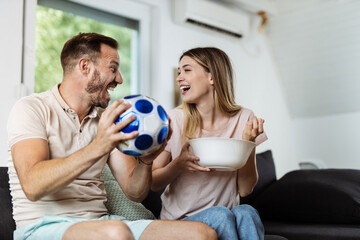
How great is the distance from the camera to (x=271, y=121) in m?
4.19

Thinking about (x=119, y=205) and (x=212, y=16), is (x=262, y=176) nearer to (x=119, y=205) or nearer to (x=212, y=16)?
(x=119, y=205)

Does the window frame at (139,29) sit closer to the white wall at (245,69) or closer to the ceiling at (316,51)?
the white wall at (245,69)

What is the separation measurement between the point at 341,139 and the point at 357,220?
206cm

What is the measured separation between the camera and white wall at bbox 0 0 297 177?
11.0 feet

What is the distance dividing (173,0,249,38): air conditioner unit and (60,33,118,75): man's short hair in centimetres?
181

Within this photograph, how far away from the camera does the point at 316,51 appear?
3990 mm

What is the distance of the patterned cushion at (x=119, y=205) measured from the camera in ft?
6.15

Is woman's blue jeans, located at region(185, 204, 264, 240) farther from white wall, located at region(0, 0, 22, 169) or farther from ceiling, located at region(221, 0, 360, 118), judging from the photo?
ceiling, located at region(221, 0, 360, 118)

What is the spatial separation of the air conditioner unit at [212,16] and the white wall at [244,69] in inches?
2.6

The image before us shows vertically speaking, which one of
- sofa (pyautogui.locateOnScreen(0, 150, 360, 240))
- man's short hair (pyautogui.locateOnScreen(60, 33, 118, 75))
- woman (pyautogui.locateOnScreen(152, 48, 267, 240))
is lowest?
sofa (pyautogui.locateOnScreen(0, 150, 360, 240))

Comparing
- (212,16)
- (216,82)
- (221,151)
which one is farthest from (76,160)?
(212,16)

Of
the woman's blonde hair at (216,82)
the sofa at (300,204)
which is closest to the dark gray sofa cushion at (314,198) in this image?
the sofa at (300,204)

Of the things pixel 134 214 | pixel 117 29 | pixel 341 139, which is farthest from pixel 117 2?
pixel 341 139

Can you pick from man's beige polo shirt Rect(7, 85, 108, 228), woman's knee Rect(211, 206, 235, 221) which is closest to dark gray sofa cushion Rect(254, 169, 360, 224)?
woman's knee Rect(211, 206, 235, 221)
